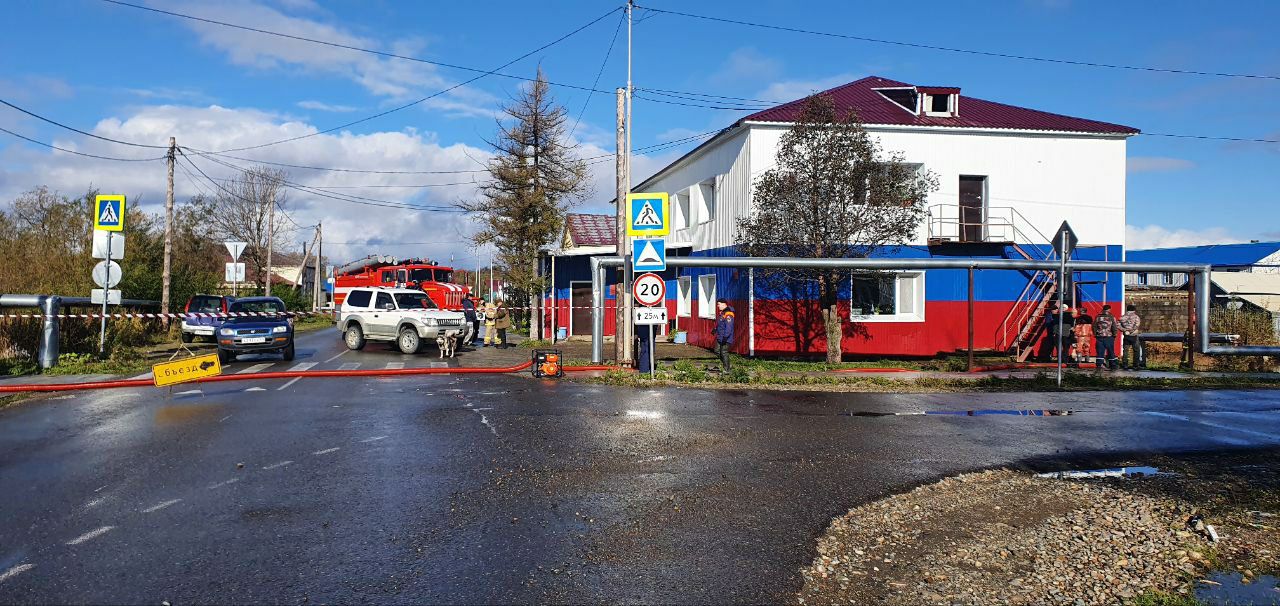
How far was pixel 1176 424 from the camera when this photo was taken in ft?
37.8

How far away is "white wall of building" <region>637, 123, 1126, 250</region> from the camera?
2381 centimetres

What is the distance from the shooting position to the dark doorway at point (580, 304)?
3158 centimetres

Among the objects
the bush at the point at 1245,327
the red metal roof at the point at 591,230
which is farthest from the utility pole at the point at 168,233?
the bush at the point at 1245,327

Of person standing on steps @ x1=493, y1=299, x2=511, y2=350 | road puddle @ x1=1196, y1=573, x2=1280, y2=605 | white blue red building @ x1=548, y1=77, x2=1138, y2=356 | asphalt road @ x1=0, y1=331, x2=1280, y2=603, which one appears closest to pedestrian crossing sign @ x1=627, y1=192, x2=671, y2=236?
asphalt road @ x1=0, y1=331, x2=1280, y2=603

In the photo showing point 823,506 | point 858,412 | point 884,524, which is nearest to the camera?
point 884,524

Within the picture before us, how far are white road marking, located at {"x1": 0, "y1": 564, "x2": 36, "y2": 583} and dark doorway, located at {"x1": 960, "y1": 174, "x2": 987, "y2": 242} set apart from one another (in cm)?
2358

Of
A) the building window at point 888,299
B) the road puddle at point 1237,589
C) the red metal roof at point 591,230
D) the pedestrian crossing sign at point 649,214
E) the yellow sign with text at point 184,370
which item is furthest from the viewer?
the red metal roof at point 591,230

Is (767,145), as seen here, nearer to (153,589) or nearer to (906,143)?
(906,143)

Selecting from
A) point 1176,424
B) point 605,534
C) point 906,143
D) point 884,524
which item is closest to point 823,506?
point 884,524

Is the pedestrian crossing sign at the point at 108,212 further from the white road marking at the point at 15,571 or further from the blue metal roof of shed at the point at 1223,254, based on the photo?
the blue metal roof of shed at the point at 1223,254

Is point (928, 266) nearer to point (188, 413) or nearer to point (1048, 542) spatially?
point (1048, 542)

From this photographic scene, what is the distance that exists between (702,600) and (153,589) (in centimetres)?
330

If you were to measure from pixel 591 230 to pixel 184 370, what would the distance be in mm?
28109

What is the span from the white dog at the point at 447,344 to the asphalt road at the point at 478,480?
24.8 feet
